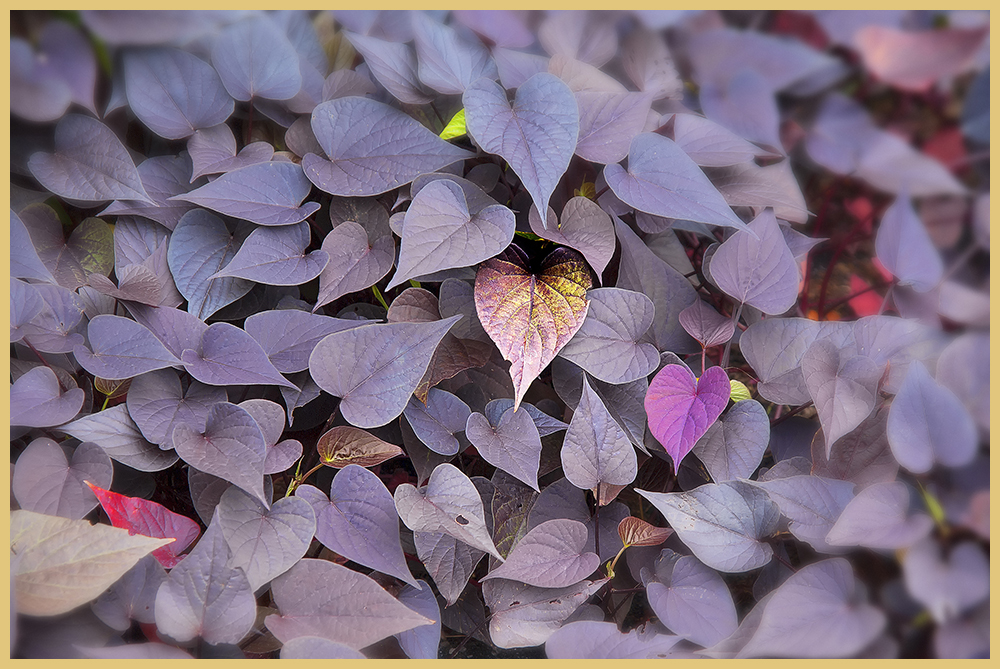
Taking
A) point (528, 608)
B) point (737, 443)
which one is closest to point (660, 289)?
point (737, 443)

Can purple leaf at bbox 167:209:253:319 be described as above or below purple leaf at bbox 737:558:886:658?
above

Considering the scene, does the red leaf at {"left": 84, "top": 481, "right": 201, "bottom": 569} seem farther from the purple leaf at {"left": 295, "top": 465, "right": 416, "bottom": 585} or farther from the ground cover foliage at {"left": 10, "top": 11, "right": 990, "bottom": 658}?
the purple leaf at {"left": 295, "top": 465, "right": 416, "bottom": 585}

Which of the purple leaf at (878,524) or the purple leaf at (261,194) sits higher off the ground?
the purple leaf at (261,194)

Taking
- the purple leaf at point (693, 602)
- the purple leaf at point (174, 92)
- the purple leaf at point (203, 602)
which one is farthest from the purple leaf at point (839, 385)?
the purple leaf at point (174, 92)

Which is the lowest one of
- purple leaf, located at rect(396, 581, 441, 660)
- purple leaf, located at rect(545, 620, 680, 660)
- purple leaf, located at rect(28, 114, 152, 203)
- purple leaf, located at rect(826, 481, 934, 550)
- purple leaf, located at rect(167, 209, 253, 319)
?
purple leaf, located at rect(396, 581, 441, 660)

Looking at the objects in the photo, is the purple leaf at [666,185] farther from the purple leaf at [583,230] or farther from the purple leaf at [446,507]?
the purple leaf at [446,507]

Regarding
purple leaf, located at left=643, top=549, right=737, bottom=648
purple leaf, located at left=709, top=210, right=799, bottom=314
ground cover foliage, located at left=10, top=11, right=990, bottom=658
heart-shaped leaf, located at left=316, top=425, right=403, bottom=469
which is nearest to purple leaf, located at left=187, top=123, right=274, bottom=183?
ground cover foliage, located at left=10, top=11, right=990, bottom=658

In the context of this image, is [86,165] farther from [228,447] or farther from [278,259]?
[228,447]
